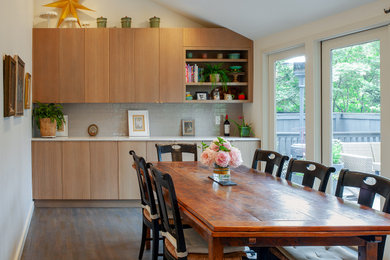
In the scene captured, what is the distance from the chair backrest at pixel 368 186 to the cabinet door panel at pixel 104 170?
3.66 metres

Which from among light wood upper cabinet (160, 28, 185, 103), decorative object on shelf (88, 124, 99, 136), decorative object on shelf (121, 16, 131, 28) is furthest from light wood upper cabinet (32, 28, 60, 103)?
light wood upper cabinet (160, 28, 185, 103)

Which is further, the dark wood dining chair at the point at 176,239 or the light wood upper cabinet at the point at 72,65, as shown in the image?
the light wood upper cabinet at the point at 72,65

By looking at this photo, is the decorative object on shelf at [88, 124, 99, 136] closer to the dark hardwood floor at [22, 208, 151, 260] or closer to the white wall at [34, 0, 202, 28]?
the dark hardwood floor at [22, 208, 151, 260]

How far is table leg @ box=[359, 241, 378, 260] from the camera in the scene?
208 cm

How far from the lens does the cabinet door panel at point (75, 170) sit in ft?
18.8

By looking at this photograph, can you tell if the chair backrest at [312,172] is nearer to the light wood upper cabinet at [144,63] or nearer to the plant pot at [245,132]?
the plant pot at [245,132]

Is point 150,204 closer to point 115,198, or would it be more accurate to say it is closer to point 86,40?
point 115,198

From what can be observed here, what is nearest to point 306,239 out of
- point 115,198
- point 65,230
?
point 65,230

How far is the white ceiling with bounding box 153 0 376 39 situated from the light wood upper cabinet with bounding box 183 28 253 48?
0.42ft

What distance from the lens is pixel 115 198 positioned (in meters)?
5.81

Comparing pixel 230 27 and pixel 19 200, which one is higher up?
pixel 230 27

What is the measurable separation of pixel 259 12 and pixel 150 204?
9.52ft

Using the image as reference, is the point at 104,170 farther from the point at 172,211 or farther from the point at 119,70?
the point at 172,211

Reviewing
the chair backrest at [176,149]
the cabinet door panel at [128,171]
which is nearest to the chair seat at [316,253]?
the chair backrest at [176,149]
